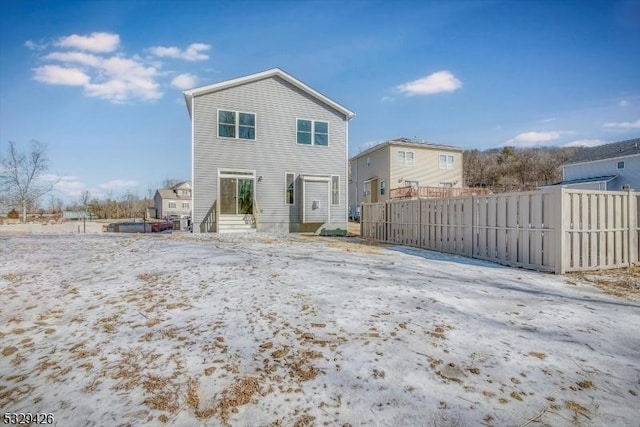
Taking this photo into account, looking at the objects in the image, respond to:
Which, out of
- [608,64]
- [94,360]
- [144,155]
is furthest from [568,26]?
[144,155]

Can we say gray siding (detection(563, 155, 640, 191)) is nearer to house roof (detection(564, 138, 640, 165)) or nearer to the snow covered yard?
house roof (detection(564, 138, 640, 165))

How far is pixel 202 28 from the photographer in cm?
1323

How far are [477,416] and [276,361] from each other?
5.29 ft

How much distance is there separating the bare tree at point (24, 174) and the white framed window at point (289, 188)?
108ft

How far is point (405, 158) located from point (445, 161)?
3993 millimetres

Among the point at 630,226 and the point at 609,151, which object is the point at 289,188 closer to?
the point at 630,226

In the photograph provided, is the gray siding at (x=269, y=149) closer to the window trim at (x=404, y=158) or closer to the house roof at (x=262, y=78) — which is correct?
the house roof at (x=262, y=78)

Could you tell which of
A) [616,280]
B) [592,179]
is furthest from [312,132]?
[592,179]

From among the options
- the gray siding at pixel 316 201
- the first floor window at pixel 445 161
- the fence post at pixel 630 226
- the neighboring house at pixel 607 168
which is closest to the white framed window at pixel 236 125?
the gray siding at pixel 316 201

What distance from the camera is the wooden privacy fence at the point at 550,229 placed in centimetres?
670

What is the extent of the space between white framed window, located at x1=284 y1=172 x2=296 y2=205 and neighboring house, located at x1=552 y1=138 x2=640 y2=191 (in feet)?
83.0

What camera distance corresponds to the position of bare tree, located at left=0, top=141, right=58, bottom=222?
31.5 metres

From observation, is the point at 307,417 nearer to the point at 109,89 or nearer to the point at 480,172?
the point at 109,89

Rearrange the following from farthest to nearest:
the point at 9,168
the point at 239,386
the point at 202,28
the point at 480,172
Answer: the point at 480,172 < the point at 9,168 < the point at 202,28 < the point at 239,386
